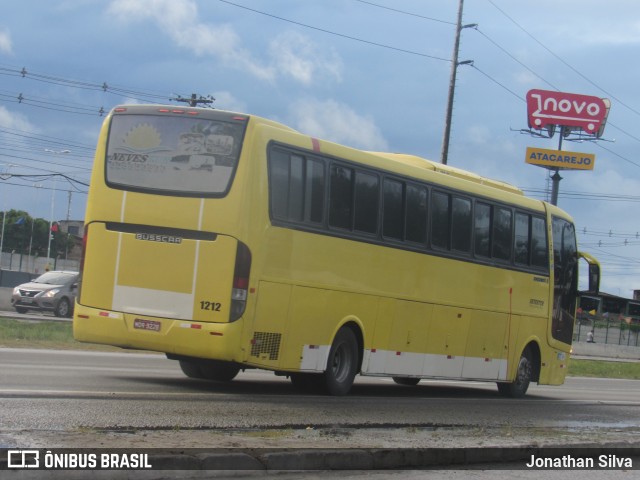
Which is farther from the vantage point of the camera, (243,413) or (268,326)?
(268,326)

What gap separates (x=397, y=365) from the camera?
55.7 ft

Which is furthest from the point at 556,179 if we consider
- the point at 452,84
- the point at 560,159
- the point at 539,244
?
the point at 539,244

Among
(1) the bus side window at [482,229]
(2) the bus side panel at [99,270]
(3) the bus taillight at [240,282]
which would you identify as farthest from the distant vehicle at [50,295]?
(3) the bus taillight at [240,282]

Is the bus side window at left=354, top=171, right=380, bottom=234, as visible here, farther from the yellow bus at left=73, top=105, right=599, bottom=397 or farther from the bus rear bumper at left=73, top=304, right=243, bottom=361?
the bus rear bumper at left=73, top=304, right=243, bottom=361

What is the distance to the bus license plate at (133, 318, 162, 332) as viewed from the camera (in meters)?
13.8

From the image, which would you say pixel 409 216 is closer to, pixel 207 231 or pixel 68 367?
pixel 207 231

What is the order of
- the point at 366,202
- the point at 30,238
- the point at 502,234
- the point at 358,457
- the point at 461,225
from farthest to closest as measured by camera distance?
1. the point at 30,238
2. the point at 502,234
3. the point at 461,225
4. the point at 366,202
5. the point at 358,457

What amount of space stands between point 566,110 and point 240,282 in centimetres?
7671

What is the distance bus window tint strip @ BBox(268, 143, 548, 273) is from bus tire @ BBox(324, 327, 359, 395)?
59.8 inches

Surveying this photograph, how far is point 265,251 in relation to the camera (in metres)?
14.0

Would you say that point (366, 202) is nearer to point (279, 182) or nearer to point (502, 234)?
point (279, 182)

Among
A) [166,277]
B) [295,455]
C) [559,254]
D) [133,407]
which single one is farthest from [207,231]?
[559,254]

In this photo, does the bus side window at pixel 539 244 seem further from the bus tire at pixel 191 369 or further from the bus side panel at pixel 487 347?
the bus tire at pixel 191 369

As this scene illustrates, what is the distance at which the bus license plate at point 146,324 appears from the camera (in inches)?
543
